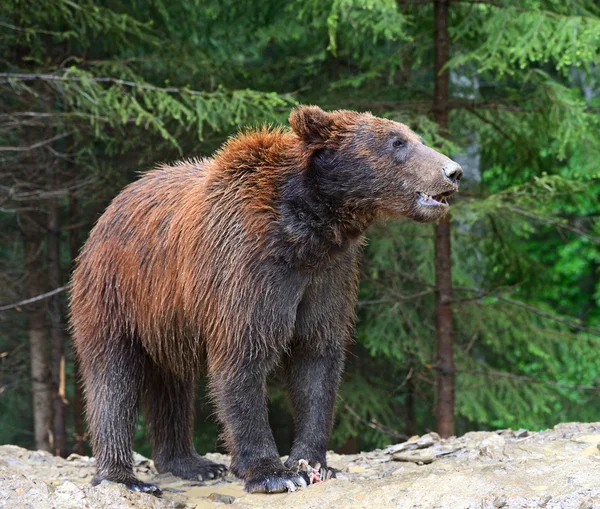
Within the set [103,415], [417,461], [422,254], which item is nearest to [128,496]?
[103,415]

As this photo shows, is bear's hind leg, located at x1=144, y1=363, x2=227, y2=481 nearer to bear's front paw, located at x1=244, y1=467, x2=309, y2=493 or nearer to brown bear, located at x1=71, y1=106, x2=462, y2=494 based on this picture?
brown bear, located at x1=71, y1=106, x2=462, y2=494

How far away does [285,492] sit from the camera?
533cm

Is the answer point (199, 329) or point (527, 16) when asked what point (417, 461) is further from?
point (527, 16)

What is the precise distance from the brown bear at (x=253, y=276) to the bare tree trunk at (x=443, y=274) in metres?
3.72

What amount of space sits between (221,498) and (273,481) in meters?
0.50

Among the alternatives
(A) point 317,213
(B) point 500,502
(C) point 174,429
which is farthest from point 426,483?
(C) point 174,429

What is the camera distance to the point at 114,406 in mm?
6008

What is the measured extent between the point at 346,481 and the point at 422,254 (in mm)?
6641

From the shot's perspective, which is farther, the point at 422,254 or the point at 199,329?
the point at 422,254

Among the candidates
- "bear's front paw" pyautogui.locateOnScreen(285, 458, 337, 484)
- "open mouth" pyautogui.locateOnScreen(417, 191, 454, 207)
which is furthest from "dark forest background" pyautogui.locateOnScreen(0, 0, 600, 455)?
"open mouth" pyautogui.locateOnScreen(417, 191, 454, 207)

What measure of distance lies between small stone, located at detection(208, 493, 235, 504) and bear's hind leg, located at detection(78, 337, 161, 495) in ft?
1.49

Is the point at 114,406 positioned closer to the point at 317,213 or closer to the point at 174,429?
the point at 174,429

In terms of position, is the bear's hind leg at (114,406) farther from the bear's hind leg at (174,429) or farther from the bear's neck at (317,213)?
the bear's neck at (317,213)

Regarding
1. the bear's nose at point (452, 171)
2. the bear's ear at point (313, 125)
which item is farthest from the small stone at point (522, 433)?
the bear's ear at point (313, 125)
